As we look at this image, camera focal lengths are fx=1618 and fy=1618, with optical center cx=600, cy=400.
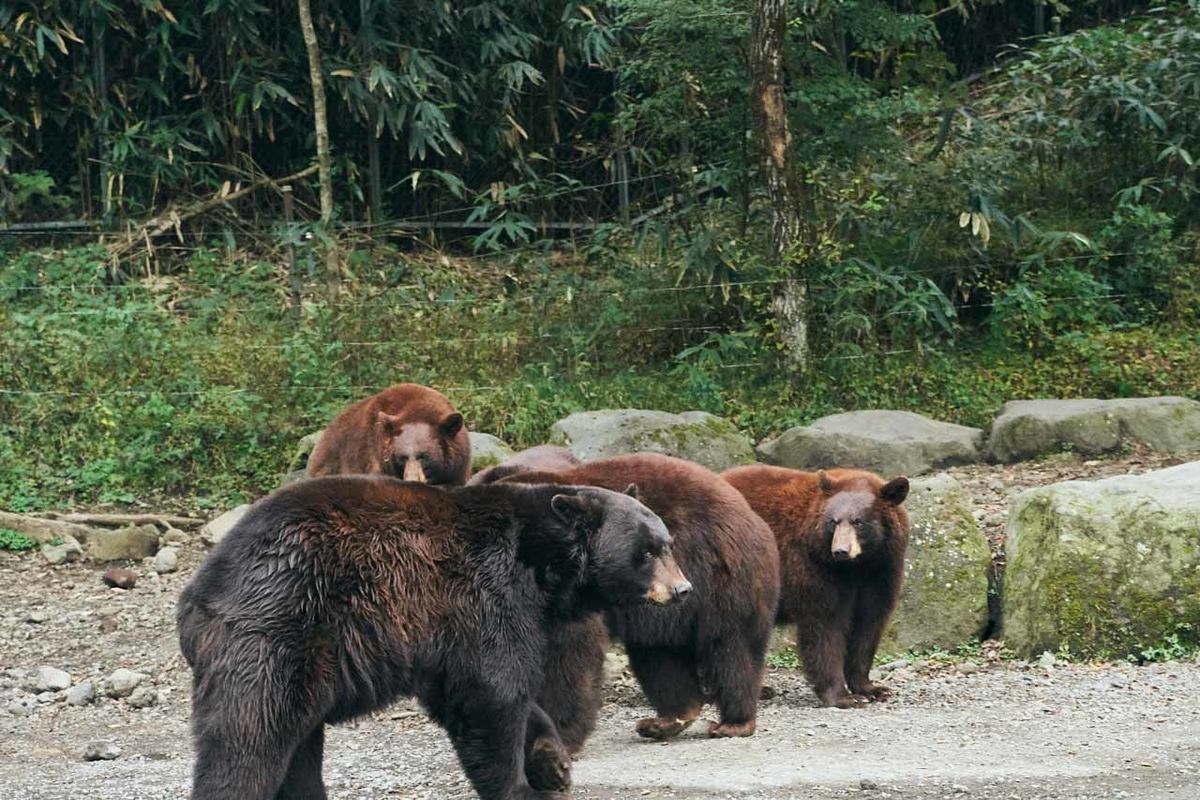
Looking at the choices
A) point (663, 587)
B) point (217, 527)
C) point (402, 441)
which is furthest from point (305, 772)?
point (217, 527)

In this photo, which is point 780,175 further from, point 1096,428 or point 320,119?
point 320,119

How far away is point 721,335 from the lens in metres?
14.2

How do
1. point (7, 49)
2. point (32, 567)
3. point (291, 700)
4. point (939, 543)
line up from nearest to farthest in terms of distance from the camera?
1. point (291, 700)
2. point (939, 543)
3. point (32, 567)
4. point (7, 49)

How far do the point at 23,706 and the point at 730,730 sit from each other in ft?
13.7

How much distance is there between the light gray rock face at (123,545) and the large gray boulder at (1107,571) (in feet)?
20.9

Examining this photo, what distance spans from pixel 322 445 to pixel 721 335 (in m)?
4.41

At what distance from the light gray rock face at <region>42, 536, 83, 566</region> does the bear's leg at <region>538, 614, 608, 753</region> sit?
5898 millimetres

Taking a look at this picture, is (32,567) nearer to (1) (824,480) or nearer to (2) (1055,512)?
(1) (824,480)

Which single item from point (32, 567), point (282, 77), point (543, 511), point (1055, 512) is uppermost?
point (282, 77)

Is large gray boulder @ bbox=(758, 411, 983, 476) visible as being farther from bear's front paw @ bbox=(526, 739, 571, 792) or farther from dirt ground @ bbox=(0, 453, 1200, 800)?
bear's front paw @ bbox=(526, 739, 571, 792)

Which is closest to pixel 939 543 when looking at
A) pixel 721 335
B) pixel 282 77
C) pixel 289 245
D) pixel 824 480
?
pixel 824 480

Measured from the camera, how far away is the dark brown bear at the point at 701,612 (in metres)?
7.80

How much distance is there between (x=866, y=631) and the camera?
8.83 meters

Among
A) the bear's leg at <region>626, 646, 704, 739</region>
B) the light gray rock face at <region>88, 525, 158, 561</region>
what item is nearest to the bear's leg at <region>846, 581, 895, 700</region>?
the bear's leg at <region>626, 646, 704, 739</region>
